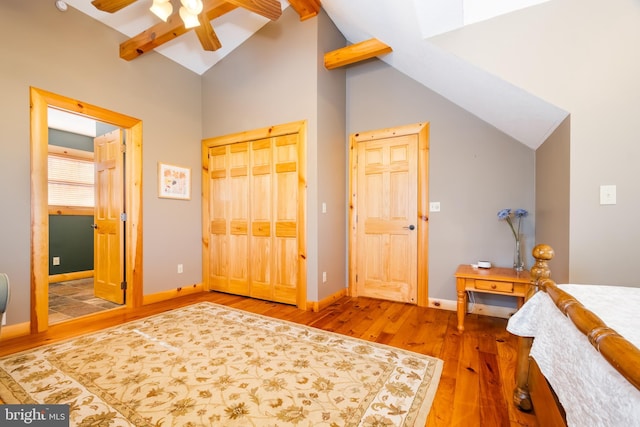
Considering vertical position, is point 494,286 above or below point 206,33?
below

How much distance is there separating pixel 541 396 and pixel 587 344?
2.23ft

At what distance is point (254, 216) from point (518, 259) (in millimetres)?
2963

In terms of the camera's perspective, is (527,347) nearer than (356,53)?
Yes

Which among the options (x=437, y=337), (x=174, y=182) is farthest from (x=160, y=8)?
(x=437, y=337)

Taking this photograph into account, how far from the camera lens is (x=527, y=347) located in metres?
1.42

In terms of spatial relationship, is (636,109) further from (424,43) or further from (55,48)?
(55,48)

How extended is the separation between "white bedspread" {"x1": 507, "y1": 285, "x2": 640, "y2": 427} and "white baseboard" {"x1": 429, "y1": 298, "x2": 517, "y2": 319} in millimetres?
1827

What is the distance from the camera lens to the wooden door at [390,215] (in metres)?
3.20

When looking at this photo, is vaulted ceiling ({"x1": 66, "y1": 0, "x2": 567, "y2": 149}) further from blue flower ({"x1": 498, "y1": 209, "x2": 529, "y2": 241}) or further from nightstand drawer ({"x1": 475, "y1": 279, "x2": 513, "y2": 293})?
nightstand drawer ({"x1": 475, "y1": 279, "x2": 513, "y2": 293})

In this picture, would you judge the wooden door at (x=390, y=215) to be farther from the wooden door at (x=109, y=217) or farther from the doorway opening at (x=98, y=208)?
the wooden door at (x=109, y=217)

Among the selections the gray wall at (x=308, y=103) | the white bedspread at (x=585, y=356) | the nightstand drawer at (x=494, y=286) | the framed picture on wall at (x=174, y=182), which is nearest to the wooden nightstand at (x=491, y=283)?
the nightstand drawer at (x=494, y=286)

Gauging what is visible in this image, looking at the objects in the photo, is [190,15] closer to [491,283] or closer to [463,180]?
[463,180]

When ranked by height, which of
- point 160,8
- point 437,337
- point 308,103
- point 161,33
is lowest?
point 437,337

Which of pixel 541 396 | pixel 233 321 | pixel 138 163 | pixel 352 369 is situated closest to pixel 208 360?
pixel 233 321
